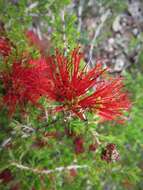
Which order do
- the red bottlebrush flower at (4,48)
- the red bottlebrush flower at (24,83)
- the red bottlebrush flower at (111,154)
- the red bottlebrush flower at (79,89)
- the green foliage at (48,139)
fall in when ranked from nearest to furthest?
the red bottlebrush flower at (79,89) → the red bottlebrush flower at (24,83) → the red bottlebrush flower at (111,154) → the red bottlebrush flower at (4,48) → the green foliage at (48,139)

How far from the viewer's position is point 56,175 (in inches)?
104

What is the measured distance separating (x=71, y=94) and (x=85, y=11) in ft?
13.3

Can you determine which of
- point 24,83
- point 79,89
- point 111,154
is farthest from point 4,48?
point 111,154

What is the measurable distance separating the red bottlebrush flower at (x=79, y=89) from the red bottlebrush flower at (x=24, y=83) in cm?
10

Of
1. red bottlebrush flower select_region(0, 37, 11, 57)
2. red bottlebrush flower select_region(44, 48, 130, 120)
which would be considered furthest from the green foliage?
red bottlebrush flower select_region(44, 48, 130, 120)

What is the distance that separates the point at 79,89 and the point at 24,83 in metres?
0.45

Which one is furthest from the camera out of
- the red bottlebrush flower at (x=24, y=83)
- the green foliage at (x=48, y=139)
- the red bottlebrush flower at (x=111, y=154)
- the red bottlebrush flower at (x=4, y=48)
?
the green foliage at (x=48, y=139)

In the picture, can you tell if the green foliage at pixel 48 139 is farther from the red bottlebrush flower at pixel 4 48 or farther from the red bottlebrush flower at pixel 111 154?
the red bottlebrush flower at pixel 111 154

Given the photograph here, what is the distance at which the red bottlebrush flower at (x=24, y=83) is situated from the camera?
1.91 m

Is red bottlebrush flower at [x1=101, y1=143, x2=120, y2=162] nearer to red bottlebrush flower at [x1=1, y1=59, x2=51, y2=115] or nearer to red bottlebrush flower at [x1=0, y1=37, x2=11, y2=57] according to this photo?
red bottlebrush flower at [x1=1, y1=59, x2=51, y2=115]

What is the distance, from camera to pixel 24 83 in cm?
207

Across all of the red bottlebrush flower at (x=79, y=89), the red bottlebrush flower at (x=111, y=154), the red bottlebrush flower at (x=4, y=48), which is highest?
the red bottlebrush flower at (x=4, y=48)

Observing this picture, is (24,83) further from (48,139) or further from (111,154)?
(48,139)

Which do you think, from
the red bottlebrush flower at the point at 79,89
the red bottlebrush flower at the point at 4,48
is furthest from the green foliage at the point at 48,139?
the red bottlebrush flower at the point at 79,89
